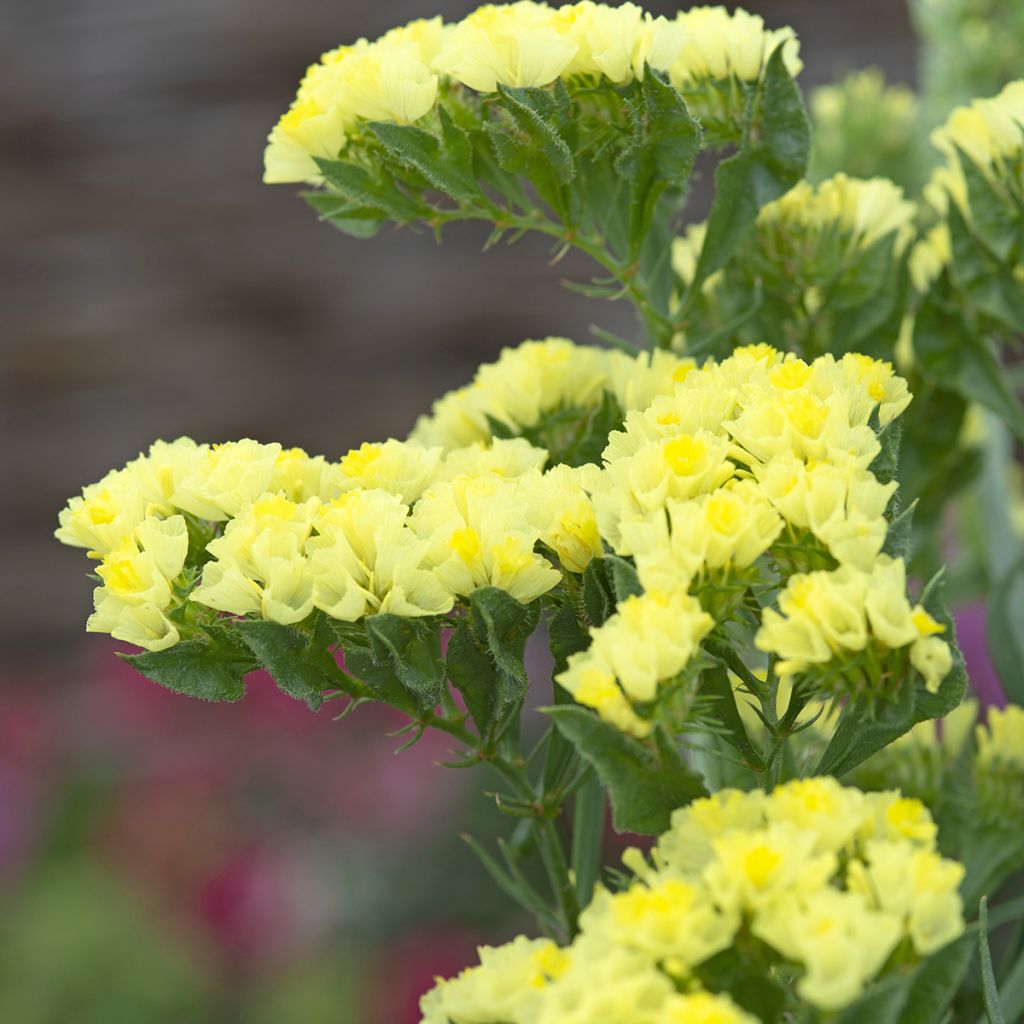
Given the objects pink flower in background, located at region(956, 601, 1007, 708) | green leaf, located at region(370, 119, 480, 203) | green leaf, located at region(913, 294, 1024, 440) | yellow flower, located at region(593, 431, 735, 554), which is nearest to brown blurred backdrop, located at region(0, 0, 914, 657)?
pink flower in background, located at region(956, 601, 1007, 708)

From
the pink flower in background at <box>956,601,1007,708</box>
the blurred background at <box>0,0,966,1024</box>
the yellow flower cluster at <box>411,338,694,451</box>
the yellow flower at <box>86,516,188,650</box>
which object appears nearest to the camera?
the yellow flower at <box>86,516,188,650</box>

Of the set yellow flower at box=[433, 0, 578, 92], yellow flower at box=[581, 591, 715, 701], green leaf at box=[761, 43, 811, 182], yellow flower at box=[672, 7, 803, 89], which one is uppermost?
yellow flower at box=[433, 0, 578, 92]

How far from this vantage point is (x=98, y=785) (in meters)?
1.52

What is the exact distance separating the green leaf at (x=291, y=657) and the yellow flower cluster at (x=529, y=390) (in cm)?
12

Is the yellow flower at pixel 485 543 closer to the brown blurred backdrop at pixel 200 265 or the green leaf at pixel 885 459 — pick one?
the green leaf at pixel 885 459

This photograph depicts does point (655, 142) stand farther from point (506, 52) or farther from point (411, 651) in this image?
point (411, 651)

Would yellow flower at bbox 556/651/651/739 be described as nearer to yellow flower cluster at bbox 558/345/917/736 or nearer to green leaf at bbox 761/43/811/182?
yellow flower cluster at bbox 558/345/917/736

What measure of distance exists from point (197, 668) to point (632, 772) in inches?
4.5

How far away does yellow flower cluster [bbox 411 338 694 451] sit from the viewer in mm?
442

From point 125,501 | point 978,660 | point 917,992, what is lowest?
point 978,660

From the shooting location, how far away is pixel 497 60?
376mm

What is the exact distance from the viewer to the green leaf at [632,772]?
11.4 inches

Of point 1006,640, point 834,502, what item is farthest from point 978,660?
point 834,502

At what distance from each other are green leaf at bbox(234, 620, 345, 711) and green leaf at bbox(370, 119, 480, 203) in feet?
0.43
